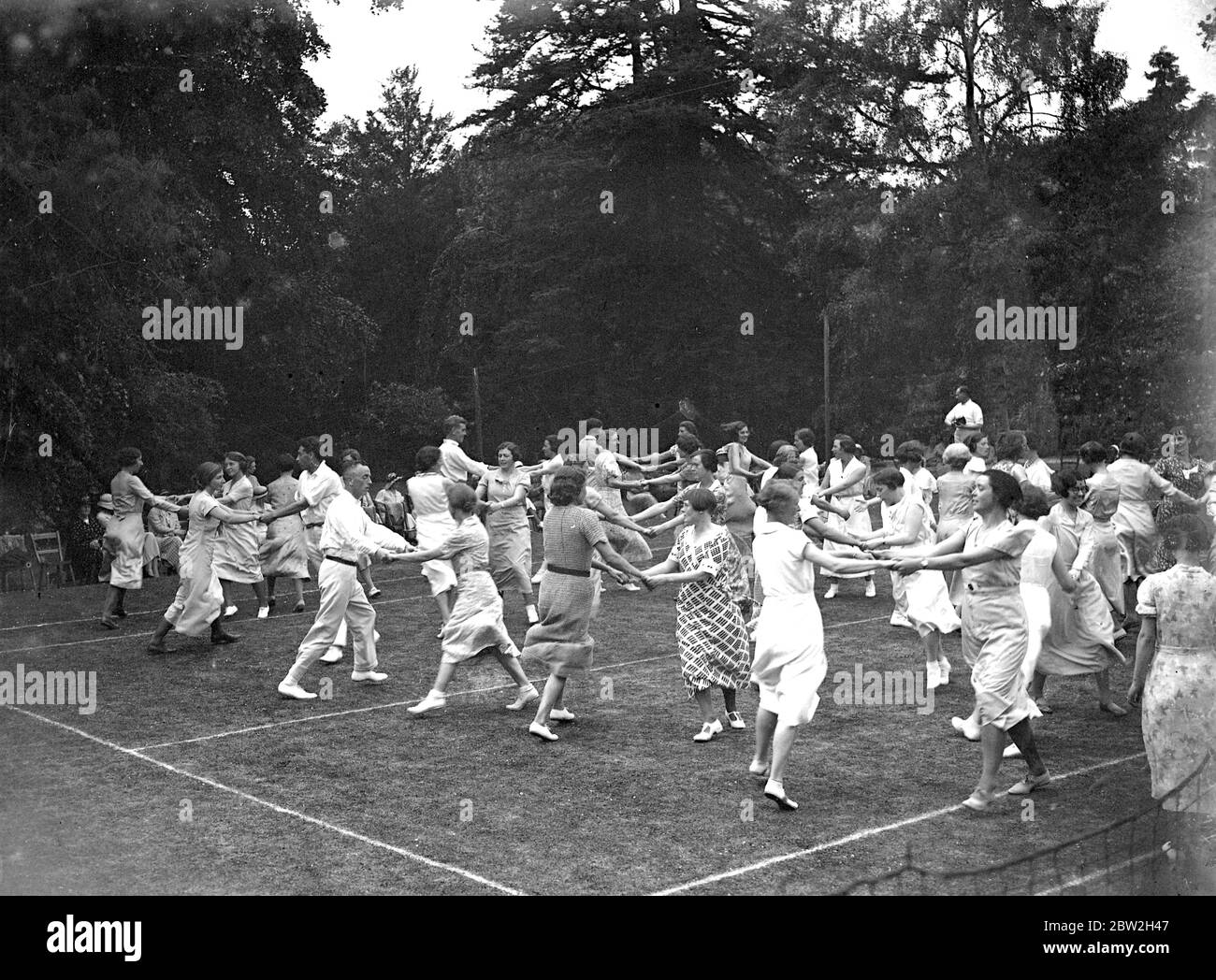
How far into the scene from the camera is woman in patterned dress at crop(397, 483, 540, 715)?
437 inches

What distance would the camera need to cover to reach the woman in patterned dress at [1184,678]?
7.63m

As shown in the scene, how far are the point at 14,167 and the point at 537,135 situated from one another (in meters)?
25.8

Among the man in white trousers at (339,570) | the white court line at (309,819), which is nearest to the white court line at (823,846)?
the white court line at (309,819)

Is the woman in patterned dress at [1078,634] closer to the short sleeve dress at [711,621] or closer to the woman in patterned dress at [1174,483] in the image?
the short sleeve dress at [711,621]

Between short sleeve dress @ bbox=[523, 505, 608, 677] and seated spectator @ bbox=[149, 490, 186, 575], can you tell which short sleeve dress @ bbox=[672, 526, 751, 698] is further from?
seated spectator @ bbox=[149, 490, 186, 575]

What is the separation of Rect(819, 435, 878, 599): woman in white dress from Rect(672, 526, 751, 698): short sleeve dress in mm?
5016

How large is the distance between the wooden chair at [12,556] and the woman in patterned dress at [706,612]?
14.0 meters

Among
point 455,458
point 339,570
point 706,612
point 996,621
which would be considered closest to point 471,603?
point 339,570

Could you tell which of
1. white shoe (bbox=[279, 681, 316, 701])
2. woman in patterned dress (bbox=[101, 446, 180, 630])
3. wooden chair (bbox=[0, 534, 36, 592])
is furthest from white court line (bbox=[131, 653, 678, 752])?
wooden chair (bbox=[0, 534, 36, 592])

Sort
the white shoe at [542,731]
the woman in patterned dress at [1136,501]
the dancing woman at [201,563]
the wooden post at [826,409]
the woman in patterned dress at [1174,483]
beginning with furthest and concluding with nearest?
the wooden post at [826,409] → the woman in patterned dress at [1174,483] → the woman in patterned dress at [1136,501] → the dancing woman at [201,563] → the white shoe at [542,731]

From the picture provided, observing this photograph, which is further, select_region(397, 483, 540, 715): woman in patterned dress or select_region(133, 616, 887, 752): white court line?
select_region(397, 483, 540, 715): woman in patterned dress

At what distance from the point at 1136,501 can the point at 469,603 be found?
7.99 metres

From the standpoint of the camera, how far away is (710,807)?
8.77 metres

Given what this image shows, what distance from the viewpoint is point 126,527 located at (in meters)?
16.5
